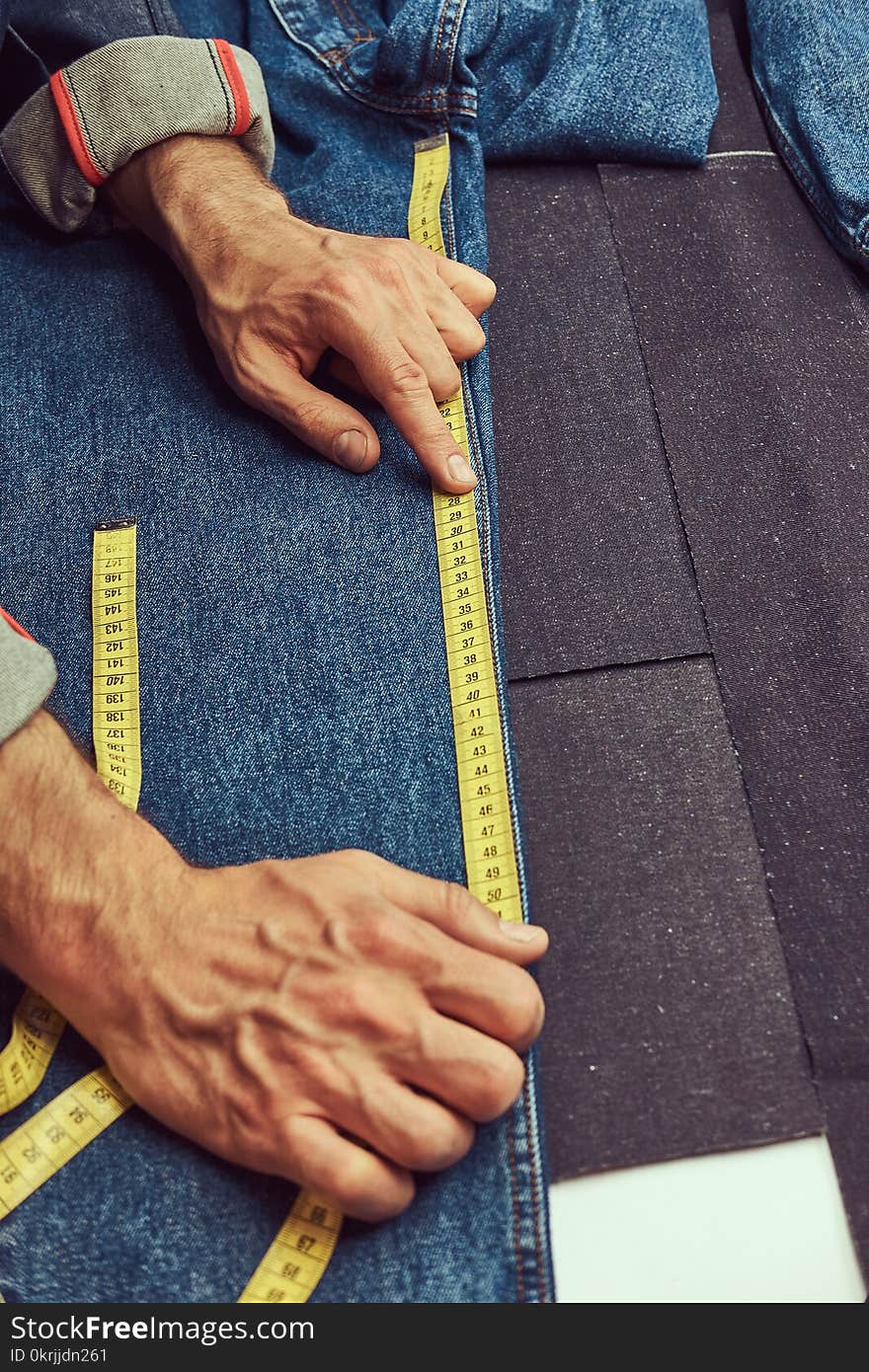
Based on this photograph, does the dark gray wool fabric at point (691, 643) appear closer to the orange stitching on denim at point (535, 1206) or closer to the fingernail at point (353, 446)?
the orange stitching on denim at point (535, 1206)

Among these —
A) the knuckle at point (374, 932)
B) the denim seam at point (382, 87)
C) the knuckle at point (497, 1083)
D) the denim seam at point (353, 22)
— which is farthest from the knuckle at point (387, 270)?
the knuckle at point (497, 1083)

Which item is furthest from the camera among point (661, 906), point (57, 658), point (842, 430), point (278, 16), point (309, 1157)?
point (278, 16)

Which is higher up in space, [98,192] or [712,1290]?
[98,192]

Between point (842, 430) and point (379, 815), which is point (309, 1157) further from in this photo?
point (842, 430)

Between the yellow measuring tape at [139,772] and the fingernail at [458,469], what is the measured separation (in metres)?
0.03

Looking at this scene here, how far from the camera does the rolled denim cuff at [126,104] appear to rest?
1.74 m

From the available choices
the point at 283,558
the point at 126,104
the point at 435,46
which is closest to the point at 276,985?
the point at 283,558

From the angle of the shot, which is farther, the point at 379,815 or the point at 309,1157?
the point at 379,815

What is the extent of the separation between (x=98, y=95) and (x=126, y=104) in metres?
0.05

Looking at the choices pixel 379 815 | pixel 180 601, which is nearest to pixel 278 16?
pixel 180 601

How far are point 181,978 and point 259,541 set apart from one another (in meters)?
0.63

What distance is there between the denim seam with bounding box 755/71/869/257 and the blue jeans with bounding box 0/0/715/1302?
13cm

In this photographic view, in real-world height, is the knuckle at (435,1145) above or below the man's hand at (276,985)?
below

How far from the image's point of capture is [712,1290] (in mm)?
1141
